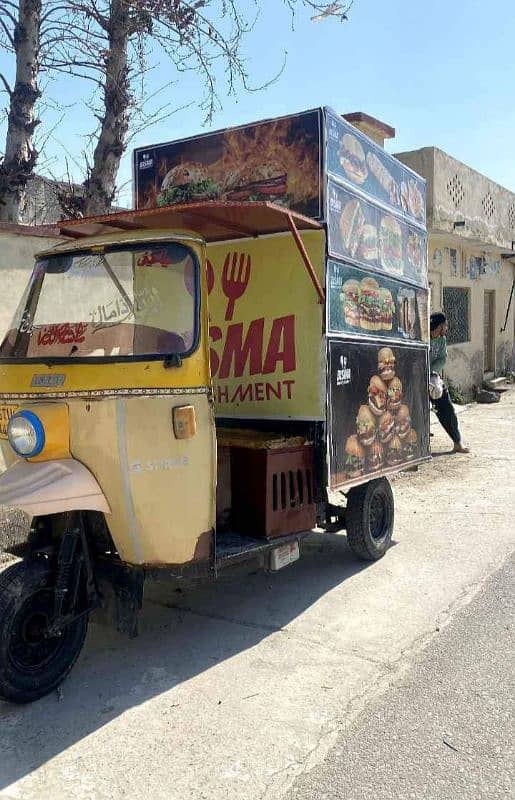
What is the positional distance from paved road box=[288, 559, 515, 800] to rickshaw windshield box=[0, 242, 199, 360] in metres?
1.97

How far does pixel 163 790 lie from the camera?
2.73 metres

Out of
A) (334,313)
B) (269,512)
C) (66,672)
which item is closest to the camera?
(66,672)

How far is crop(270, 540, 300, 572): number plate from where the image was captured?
4387mm

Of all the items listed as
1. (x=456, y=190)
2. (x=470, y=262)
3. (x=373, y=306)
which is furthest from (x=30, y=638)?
(x=470, y=262)

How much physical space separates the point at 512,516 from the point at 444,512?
648mm

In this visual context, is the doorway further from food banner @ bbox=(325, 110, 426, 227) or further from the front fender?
the front fender

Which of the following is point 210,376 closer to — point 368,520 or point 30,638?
point 30,638

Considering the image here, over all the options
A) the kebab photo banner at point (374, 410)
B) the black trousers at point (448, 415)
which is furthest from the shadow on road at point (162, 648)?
the black trousers at point (448, 415)

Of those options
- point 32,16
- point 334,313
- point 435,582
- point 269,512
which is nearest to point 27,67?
point 32,16

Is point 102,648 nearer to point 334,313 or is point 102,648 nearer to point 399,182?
point 334,313

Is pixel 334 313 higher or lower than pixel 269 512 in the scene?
higher

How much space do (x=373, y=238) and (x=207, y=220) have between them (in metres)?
1.52

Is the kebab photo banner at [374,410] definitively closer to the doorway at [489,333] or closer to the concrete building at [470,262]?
the concrete building at [470,262]

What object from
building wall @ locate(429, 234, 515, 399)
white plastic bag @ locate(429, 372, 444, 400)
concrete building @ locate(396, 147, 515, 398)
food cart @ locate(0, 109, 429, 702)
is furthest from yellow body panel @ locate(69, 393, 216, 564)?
building wall @ locate(429, 234, 515, 399)
